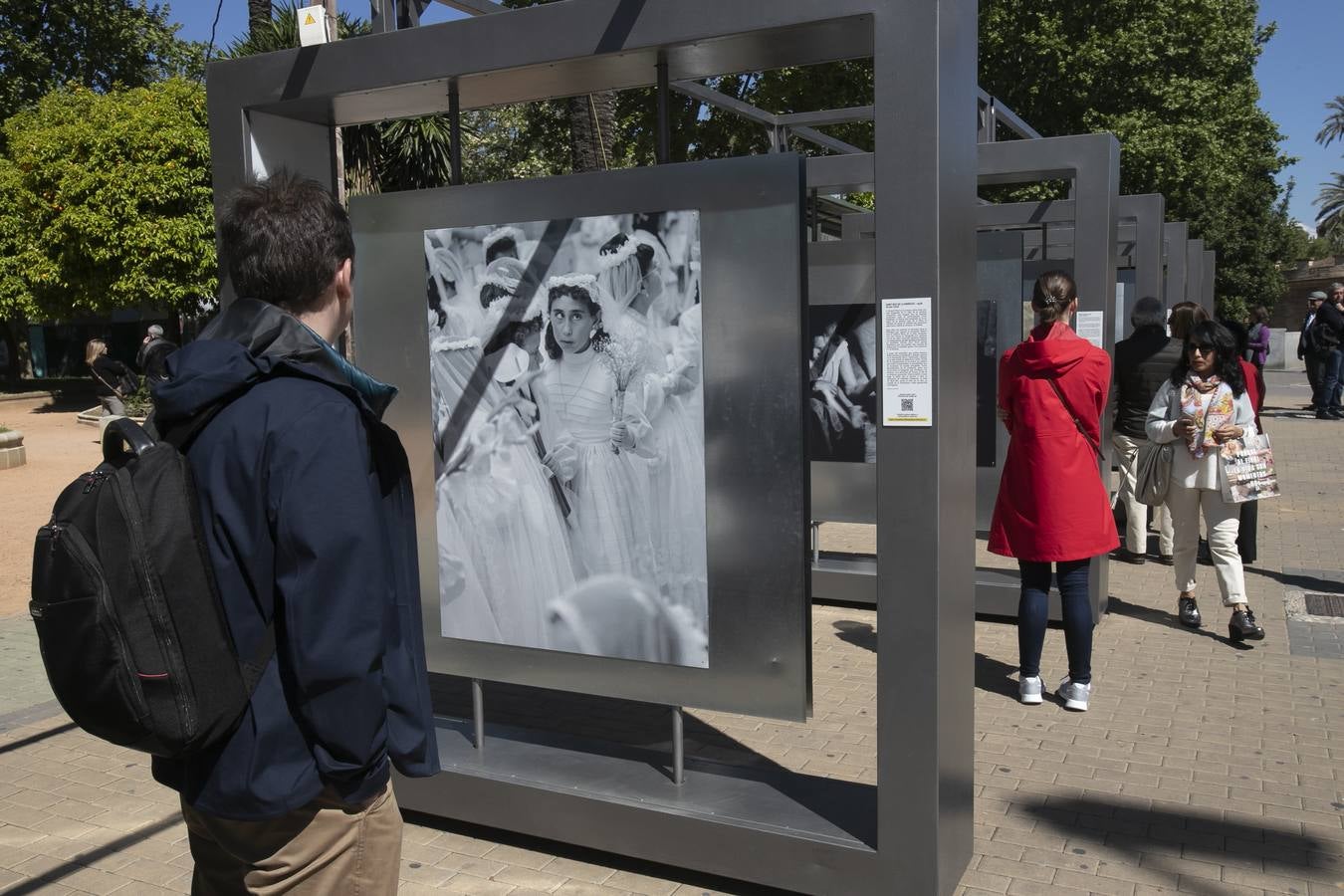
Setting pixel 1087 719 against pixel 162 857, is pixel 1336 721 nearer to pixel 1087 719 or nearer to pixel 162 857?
pixel 1087 719

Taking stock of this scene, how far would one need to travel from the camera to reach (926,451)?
3.20 meters

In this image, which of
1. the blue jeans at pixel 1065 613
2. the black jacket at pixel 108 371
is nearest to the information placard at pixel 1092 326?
the blue jeans at pixel 1065 613

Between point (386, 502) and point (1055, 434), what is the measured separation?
3.83 meters

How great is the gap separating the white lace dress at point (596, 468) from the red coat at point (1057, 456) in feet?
7.32

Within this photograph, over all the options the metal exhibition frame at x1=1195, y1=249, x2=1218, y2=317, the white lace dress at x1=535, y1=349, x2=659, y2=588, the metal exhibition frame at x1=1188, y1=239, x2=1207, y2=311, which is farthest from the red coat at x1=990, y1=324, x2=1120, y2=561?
the metal exhibition frame at x1=1195, y1=249, x2=1218, y2=317

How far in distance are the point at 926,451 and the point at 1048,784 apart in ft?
6.65

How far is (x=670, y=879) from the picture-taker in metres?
3.79

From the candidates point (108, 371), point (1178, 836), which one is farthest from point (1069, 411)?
point (108, 371)

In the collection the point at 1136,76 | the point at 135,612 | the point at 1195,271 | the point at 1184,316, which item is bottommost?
the point at 135,612

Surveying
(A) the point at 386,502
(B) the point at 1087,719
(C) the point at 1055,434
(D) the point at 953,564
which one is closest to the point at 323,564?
(A) the point at 386,502

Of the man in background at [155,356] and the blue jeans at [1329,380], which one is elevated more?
the man in background at [155,356]

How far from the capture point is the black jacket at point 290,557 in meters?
1.87

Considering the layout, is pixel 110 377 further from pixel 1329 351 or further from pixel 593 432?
pixel 1329 351

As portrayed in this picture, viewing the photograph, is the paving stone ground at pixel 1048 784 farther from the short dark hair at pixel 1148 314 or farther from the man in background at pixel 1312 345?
the man in background at pixel 1312 345
